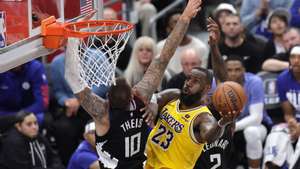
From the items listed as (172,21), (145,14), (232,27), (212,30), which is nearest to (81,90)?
(212,30)

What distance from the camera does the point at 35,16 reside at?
20.0 feet

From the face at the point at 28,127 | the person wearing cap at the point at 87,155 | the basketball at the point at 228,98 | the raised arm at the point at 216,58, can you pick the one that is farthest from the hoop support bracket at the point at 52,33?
the face at the point at 28,127

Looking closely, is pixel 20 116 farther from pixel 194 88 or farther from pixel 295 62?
pixel 295 62

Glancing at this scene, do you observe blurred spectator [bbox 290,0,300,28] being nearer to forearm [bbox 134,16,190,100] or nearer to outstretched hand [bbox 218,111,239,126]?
forearm [bbox 134,16,190,100]

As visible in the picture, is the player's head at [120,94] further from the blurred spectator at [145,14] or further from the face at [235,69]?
the blurred spectator at [145,14]

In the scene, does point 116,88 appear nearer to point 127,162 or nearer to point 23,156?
point 127,162

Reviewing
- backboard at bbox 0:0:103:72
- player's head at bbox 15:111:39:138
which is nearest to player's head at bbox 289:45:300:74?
player's head at bbox 15:111:39:138

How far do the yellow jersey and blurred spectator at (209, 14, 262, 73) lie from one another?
3001 mm

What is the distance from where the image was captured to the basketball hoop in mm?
6156

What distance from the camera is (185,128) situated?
6547mm

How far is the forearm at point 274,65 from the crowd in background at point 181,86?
1cm

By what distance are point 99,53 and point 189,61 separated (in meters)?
2.39

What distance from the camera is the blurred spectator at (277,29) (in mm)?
9781

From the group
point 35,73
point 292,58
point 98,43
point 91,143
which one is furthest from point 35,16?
point 292,58
